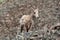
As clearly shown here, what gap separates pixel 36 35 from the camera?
6.80m

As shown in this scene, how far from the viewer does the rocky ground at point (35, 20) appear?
6.79 metres

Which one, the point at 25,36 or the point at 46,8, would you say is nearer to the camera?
the point at 25,36

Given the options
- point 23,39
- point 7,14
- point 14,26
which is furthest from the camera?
point 7,14

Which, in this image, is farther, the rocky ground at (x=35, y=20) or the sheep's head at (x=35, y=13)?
the sheep's head at (x=35, y=13)

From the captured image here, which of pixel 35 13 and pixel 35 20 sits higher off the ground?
pixel 35 13

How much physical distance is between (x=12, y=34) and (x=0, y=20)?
1.11m

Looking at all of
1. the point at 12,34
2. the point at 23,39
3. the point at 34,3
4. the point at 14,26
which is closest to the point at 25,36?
the point at 23,39

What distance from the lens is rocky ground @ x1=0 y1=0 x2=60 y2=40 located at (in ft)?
22.3

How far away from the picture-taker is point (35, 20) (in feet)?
28.8

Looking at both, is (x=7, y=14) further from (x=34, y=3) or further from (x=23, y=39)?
(x=23, y=39)

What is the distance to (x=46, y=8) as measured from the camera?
9.53 m

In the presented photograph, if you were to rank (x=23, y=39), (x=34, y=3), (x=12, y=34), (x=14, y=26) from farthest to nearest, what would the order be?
(x=34, y=3) → (x=14, y=26) → (x=12, y=34) → (x=23, y=39)

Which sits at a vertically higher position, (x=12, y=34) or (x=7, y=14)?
(x=7, y=14)

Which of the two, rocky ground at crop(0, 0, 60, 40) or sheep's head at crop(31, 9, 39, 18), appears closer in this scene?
rocky ground at crop(0, 0, 60, 40)
